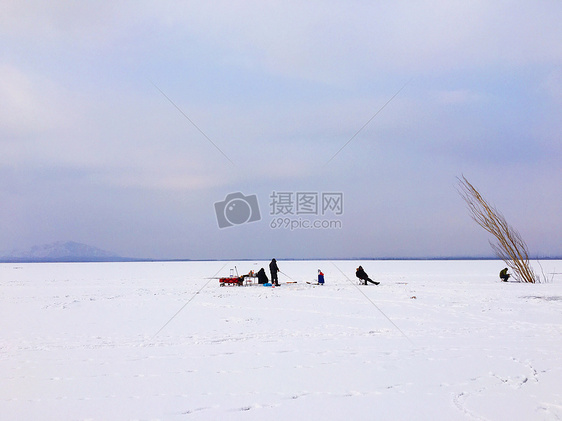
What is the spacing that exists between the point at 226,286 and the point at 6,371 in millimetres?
12462

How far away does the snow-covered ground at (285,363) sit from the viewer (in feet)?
13.5

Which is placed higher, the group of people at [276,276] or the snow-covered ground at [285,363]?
the group of people at [276,276]

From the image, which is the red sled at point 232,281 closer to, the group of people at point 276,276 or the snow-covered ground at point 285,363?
the group of people at point 276,276

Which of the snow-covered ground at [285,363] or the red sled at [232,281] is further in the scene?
the red sled at [232,281]

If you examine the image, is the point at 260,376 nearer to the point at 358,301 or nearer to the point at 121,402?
the point at 121,402

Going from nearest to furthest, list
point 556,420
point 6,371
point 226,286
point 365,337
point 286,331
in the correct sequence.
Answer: point 556,420 → point 6,371 → point 365,337 → point 286,331 → point 226,286

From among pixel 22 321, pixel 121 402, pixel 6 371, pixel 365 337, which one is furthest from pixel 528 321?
pixel 22 321

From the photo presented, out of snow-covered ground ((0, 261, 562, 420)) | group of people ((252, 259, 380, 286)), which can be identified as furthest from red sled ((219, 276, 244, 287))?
snow-covered ground ((0, 261, 562, 420))

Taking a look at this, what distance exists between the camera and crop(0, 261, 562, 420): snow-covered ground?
4.12 meters

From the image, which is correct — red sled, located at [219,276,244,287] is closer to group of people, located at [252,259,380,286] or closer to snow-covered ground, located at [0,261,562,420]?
group of people, located at [252,259,380,286]

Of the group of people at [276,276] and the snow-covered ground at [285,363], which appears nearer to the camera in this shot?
the snow-covered ground at [285,363]

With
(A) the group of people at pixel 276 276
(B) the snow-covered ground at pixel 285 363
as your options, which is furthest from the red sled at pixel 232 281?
(B) the snow-covered ground at pixel 285 363

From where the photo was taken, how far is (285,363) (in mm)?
5680

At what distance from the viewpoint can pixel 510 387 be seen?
460 centimetres
